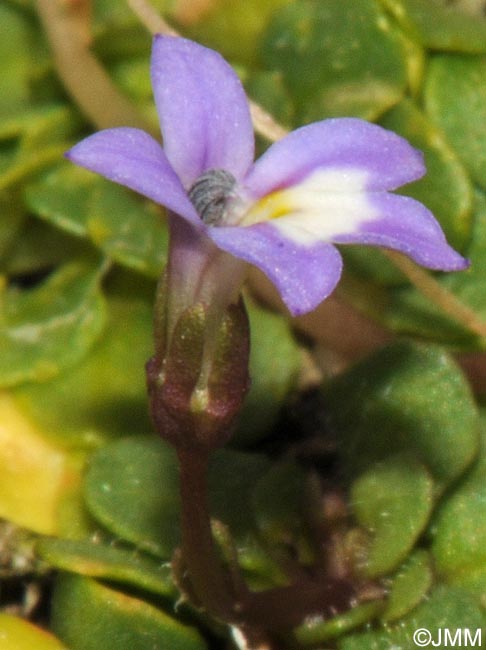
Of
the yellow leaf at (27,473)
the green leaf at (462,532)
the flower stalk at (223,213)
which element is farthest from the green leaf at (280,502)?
the yellow leaf at (27,473)

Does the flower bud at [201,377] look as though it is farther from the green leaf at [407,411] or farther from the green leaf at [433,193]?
the green leaf at [433,193]

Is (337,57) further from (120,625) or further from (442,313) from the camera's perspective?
(120,625)

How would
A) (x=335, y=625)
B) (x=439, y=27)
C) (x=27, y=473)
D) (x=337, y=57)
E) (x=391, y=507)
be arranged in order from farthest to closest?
(x=337, y=57) → (x=439, y=27) → (x=27, y=473) → (x=391, y=507) → (x=335, y=625)

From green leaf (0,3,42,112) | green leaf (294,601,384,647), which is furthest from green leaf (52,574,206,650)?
green leaf (0,3,42,112)

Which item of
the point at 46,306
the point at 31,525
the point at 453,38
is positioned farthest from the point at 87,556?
the point at 453,38

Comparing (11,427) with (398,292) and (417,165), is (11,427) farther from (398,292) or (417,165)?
(417,165)

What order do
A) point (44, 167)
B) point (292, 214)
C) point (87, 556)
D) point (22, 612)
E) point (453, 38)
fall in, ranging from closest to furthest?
point (292, 214), point (87, 556), point (22, 612), point (453, 38), point (44, 167)

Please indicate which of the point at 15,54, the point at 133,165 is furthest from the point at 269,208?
the point at 15,54
